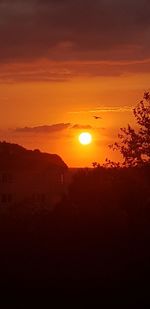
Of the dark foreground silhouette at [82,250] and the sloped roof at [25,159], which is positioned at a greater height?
the sloped roof at [25,159]

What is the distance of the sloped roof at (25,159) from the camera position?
166 feet

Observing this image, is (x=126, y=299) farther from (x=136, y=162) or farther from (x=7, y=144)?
(x=7, y=144)

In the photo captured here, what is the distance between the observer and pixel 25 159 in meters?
52.8

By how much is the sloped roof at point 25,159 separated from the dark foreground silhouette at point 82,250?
25.6 m

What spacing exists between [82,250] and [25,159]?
105ft

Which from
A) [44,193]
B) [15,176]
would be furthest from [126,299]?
[15,176]

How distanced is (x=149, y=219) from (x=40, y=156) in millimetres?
31439

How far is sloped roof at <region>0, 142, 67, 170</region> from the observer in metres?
50.6

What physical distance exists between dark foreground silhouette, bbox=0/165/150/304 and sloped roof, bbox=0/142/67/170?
25580mm

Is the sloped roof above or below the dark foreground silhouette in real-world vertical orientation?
above

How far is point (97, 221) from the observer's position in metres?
22.4

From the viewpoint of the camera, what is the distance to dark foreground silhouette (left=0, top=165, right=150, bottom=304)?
1947 cm

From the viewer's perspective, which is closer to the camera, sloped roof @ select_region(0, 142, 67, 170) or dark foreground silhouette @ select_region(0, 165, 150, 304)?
dark foreground silhouette @ select_region(0, 165, 150, 304)

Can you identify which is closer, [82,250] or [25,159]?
[82,250]
